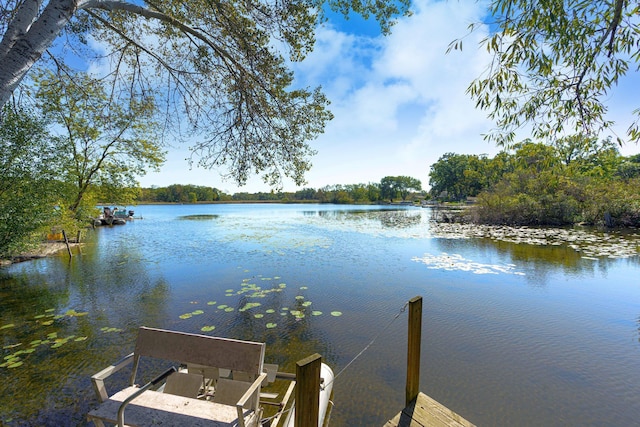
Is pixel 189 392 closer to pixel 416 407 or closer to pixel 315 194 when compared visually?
pixel 416 407

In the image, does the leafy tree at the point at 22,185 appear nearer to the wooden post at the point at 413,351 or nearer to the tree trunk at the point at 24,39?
the tree trunk at the point at 24,39

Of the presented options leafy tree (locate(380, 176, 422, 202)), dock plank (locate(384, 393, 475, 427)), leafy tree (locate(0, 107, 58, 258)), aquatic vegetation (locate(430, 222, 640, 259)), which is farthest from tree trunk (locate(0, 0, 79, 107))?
leafy tree (locate(380, 176, 422, 202))

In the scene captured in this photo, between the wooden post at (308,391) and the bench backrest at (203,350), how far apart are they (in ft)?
2.46

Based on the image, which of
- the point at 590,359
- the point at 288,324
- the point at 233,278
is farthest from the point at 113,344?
the point at 590,359

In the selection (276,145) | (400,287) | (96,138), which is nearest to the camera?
(276,145)

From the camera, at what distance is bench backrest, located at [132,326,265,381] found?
246 centimetres

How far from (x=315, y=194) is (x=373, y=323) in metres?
111

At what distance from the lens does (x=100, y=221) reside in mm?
26672

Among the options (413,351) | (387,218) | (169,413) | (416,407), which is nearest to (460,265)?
(413,351)

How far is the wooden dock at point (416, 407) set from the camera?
268 cm

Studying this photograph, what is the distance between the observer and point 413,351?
307 cm

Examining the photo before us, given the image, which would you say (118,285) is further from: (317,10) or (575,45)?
(575,45)

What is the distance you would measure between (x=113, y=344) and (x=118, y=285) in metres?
4.27

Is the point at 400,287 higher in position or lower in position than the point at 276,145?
lower
